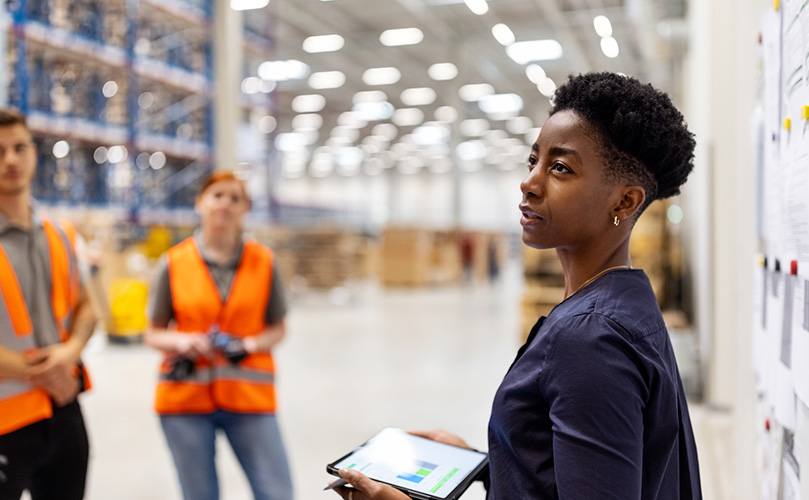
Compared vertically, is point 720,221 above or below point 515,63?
below

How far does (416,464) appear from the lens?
1451 mm

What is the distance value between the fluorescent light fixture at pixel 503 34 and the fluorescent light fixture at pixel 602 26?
2.06m

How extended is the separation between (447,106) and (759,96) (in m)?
25.2

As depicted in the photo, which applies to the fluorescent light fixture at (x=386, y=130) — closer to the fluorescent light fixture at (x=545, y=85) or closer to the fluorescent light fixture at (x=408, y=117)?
the fluorescent light fixture at (x=408, y=117)

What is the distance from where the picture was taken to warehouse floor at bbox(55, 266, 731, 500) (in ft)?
14.7

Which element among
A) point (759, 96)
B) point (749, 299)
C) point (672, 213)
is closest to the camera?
point (759, 96)

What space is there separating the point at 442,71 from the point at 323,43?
4.78 metres

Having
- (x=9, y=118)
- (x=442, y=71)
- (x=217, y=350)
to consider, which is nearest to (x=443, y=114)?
(x=442, y=71)

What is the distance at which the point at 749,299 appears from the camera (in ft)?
8.96

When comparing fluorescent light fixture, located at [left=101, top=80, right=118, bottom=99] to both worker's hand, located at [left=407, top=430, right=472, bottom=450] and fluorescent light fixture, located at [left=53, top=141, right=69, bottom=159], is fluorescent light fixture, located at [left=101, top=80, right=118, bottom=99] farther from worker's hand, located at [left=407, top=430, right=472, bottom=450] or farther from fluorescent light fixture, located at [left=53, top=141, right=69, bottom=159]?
worker's hand, located at [left=407, top=430, right=472, bottom=450]

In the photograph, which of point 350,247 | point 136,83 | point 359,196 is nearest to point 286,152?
point 359,196

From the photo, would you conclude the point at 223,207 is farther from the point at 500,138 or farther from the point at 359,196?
the point at 359,196

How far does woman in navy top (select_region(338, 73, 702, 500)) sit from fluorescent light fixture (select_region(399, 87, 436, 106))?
23.4m

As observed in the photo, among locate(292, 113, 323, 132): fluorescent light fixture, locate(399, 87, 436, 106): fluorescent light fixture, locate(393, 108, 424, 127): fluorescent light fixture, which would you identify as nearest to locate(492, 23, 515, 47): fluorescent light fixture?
locate(399, 87, 436, 106): fluorescent light fixture
